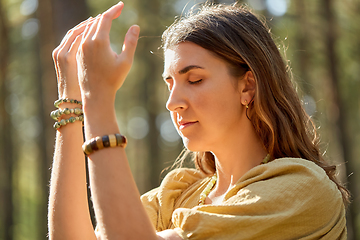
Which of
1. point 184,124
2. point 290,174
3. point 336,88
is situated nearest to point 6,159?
point 336,88

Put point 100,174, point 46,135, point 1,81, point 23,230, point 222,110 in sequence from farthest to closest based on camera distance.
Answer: point 23,230 < point 1,81 < point 46,135 < point 222,110 < point 100,174

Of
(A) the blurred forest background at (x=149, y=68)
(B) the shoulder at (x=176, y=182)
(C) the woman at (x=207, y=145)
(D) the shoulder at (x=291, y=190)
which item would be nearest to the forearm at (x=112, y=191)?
(C) the woman at (x=207, y=145)

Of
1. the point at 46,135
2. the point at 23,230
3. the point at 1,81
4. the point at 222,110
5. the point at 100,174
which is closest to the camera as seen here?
the point at 100,174

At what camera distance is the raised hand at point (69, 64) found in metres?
2.34

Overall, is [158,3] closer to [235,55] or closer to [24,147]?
[235,55]

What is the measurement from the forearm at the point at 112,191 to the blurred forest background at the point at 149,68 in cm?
384

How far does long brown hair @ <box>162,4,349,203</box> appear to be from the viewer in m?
2.26

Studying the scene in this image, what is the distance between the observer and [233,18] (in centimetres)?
239

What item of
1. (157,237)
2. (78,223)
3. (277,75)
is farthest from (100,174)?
(277,75)

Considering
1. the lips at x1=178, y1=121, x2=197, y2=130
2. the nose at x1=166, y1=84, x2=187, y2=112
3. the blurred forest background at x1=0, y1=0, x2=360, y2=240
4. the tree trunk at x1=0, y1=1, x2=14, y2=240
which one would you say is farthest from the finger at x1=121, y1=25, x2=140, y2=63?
the tree trunk at x1=0, y1=1, x2=14, y2=240

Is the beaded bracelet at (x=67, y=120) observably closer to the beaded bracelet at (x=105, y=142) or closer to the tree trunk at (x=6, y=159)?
the beaded bracelet at (x=105, y=142)

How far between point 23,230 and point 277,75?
73.5 ft

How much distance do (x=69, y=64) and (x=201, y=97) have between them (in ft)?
2.73

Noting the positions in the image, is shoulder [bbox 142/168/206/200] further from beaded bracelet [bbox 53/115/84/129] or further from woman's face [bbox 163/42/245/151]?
beaded bracelet [bbox 53/115/84/129]
